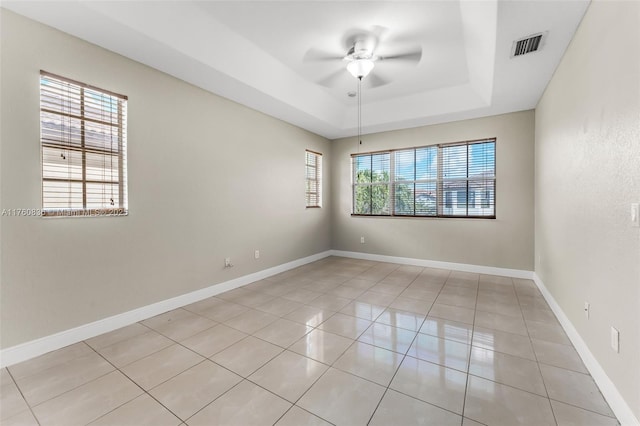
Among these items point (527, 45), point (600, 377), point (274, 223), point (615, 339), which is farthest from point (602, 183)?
point (274, 223)

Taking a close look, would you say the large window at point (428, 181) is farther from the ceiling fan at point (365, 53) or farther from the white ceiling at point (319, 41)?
the ceiling fan at point (365, 53)

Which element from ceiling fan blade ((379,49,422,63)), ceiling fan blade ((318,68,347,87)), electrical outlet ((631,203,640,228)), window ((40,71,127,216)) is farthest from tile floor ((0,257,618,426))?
ceiling fan blade ((318,68,347,87))

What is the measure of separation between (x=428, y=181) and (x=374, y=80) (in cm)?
222

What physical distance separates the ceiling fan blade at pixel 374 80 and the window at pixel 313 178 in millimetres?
1909

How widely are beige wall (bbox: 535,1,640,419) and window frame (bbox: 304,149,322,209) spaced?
3865 millimetres

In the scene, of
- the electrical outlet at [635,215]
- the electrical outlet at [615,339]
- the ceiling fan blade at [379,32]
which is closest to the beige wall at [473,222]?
the ceiling fan blade at [379,32]

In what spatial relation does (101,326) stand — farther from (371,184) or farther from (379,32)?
(371,184)

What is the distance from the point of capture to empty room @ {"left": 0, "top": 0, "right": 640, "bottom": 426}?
1.70m

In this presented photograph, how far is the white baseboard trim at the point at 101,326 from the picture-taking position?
215cm

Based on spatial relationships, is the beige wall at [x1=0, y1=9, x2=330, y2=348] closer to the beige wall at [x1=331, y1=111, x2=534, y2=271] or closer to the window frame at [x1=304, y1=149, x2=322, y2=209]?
the window frame at [x1=304, y1=149, x2=322, y2=209]

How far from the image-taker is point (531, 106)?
412cm

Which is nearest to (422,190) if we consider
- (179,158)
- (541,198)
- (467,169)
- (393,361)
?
(467,169)

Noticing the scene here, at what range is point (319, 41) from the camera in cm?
310

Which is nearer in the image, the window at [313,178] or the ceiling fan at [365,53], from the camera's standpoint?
the ceiling fan at [365,53]
